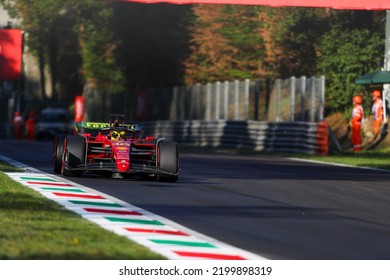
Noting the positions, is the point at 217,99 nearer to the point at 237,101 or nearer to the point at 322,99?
the point at 237,101

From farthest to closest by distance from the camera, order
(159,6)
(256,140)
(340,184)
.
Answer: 1. (159,6)
2. (256,140)
3. (340,184)

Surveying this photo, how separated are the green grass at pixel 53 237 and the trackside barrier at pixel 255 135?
22.2 m

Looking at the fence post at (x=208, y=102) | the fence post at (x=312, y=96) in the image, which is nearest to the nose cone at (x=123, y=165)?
the fence post at (x=312, y=96)

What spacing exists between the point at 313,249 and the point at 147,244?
1644 millimetres

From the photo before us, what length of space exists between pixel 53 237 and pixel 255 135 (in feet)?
97.2

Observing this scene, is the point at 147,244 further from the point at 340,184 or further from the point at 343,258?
the point at 340,184

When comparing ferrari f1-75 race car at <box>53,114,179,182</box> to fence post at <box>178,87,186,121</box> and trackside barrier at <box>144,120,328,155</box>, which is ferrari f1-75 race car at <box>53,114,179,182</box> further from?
fence post at <box>178,87,186,121</box>

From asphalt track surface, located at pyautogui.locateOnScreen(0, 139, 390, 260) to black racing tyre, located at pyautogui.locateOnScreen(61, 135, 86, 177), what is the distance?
0.41m

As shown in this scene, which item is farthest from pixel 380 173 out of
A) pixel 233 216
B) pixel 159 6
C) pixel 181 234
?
pixel 159 6

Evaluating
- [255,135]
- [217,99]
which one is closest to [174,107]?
[217,99]

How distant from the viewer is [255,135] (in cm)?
4144

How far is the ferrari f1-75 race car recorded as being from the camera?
20.6 meters

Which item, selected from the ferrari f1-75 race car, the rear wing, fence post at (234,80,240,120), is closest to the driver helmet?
the ferrari f1-75 race car

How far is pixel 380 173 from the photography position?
1079 inches
